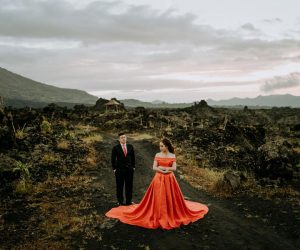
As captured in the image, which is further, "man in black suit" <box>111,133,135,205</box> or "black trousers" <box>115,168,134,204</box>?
"black trousers" <box>115,168,134,204</box>

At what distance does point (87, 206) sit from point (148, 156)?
359 inches

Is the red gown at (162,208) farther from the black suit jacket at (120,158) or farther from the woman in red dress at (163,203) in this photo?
the black suit jacket at (120,158)

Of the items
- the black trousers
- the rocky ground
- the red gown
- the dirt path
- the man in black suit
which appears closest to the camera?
the dirt path

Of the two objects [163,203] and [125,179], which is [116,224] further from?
[125,179]

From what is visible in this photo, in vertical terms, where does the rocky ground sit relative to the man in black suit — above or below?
below

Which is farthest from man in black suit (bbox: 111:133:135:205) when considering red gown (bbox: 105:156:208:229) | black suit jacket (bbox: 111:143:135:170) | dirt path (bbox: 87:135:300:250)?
red gown (bbox: 105:156:208:229)

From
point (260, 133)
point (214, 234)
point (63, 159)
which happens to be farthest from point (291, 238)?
point (260, 133)

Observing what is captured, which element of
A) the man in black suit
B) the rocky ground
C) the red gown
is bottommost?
the rocky ground

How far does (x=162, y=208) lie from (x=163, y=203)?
5.3 inches

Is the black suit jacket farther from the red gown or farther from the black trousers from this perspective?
the red gown

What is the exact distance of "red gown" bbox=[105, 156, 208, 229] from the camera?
9.64m

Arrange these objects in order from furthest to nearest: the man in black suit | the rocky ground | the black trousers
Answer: the black trousers
the man in black suit
the rocky ground

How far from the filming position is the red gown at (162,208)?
964 centimetres

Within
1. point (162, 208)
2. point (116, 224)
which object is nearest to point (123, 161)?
point (116, 224)
